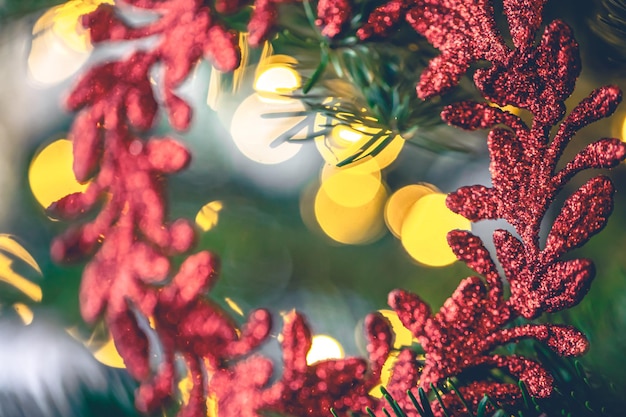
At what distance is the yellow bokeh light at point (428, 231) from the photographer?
274 millimetres

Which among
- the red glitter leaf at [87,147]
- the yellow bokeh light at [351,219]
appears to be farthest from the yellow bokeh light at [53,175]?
the yellow bokeh light at [351,219]

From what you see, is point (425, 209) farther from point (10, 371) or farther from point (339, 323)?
point (10, 371)

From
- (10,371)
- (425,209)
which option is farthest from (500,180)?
(10,371)

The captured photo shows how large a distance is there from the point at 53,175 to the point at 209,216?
89mm

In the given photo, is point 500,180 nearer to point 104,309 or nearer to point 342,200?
point 342,200

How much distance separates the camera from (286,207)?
281 millimetres

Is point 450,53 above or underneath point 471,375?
above

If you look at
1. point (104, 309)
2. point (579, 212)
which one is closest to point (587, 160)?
point (579, 212)

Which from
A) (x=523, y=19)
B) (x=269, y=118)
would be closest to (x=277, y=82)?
(x=269, y=118)

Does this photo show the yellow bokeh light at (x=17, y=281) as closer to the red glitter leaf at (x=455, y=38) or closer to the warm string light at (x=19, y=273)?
the warm string light at (x=19, y=273)

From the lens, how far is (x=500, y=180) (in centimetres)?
27

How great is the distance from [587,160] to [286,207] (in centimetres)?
14

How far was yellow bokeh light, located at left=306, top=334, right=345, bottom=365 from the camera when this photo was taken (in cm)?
28

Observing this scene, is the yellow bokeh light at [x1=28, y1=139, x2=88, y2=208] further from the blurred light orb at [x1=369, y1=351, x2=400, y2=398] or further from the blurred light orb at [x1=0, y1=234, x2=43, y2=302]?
the blurred light orb at [x1=369, y1=351, x2=400, y2=398]
